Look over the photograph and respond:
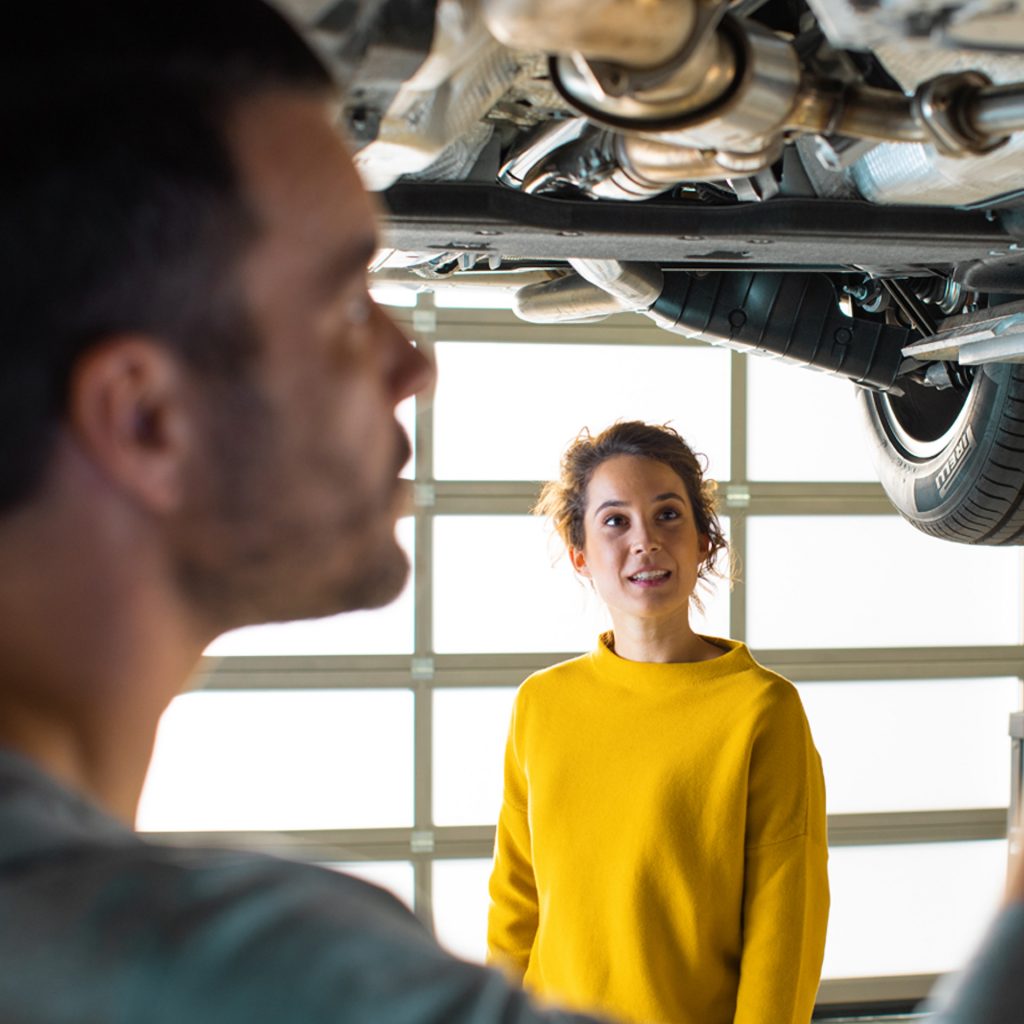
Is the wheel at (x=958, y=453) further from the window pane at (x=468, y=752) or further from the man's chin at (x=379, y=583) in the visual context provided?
the window pane at (x=468, y=752)

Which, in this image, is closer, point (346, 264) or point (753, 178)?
point (346, 264)

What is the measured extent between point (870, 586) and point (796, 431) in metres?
0.70

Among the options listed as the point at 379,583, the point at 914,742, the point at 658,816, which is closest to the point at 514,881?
the point at 658,816

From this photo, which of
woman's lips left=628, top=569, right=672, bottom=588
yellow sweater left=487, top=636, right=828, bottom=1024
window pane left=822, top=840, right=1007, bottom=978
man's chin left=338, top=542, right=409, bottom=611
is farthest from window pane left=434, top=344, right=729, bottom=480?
man's chin left=338, top=542, right=409, bottom=611

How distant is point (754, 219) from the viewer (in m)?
1.60

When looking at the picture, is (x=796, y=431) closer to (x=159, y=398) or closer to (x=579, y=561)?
(x=579, y=561)

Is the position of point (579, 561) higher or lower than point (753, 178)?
lower

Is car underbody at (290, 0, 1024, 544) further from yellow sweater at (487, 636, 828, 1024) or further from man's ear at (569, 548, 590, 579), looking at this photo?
yellow sweater at (487, 636, 828, 1024)

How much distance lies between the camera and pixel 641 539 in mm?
2254

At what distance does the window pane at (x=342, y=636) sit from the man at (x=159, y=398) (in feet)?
13.1

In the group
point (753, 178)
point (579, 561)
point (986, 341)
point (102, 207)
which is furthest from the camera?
point (579, 561)

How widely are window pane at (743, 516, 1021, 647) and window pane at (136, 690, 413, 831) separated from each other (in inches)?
61.0

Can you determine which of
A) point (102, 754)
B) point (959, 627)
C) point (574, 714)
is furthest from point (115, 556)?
point (959, 627)

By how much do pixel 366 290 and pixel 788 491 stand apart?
455cm
